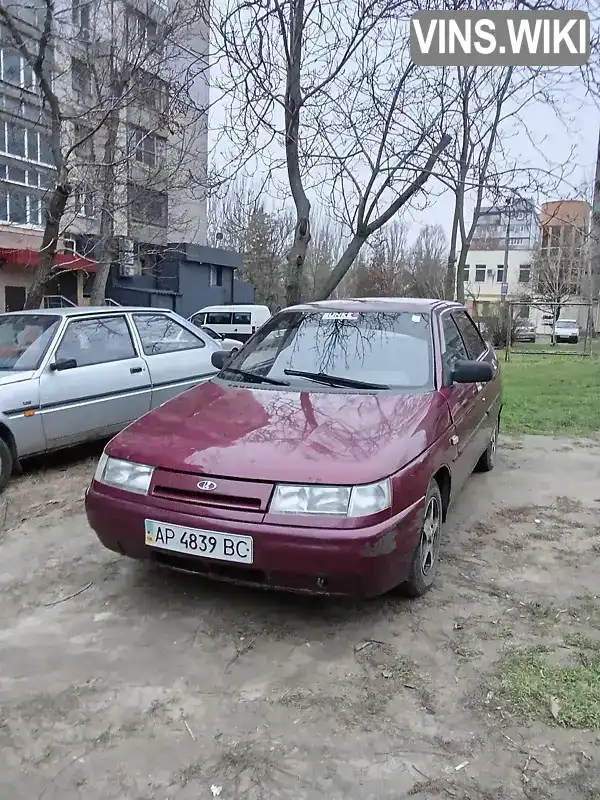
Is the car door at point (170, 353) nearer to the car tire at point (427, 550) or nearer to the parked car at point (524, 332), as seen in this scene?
the car tire at point (427, 550)

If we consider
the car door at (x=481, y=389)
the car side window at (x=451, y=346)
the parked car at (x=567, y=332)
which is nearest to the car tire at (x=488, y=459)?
the car door at (x=481, y=389)

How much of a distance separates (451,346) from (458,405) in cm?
62

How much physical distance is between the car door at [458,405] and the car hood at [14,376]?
3440 mm

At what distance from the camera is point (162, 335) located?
6.92 m

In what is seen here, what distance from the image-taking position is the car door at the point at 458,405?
13.2ft

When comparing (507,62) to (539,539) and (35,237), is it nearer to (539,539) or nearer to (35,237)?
(539,539)

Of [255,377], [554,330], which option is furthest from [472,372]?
[554,330]

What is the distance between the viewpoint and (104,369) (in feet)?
19.9

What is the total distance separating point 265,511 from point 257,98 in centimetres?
621

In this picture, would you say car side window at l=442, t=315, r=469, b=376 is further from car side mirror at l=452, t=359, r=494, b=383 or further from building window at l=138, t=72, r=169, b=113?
building window at l=138, t=72, r=169, b=113

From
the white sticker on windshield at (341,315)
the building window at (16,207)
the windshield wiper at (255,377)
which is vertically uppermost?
the building window at (16,207)

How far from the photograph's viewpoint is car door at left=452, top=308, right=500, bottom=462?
4914mm

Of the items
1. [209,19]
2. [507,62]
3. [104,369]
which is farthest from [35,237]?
[507,62]

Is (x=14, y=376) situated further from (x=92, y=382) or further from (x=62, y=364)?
(x=92, y=382)
